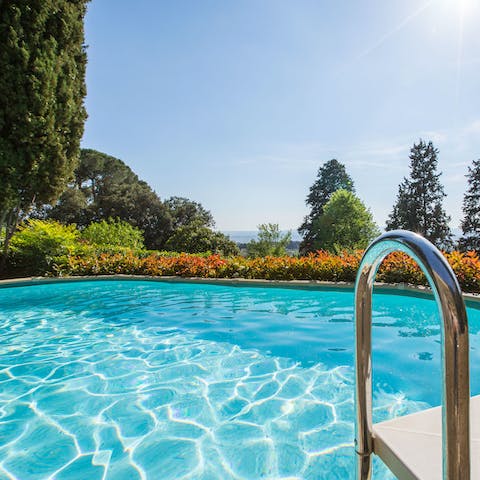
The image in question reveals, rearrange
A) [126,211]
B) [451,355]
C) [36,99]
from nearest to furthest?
[451,355], [36,99], [126,211]

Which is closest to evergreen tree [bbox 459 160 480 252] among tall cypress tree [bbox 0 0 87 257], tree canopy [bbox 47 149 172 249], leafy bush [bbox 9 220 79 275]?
tree canopy [bbox 47 149 172 249]

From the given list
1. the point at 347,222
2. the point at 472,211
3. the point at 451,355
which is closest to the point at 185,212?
the point at 347,222

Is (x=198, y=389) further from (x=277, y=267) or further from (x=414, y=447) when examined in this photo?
(x=277, y=267)

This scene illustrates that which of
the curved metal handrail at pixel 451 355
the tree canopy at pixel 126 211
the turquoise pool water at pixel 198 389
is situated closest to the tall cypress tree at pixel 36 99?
the turquoise pool water at pixel 198 389

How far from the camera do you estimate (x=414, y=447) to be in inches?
41.3

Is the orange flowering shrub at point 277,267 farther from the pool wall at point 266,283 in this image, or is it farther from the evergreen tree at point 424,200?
the evergreen tree at point 424,200

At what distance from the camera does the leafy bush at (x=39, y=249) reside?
1132 cm

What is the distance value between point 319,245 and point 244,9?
1954 centimetres

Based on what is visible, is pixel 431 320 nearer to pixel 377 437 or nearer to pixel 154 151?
pixel 377 437

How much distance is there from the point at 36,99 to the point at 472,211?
1328 inches

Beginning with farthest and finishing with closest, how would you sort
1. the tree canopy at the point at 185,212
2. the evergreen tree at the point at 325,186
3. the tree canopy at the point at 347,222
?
the evergreen tree at the point at 325,186, the tree canopy at the point at 185,212, the tree canopy at the point at 347,222

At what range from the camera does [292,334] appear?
5.50 meters

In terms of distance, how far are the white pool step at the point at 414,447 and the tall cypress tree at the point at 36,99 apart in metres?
12.3

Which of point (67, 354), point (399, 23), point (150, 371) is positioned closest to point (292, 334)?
point (150, 371)
